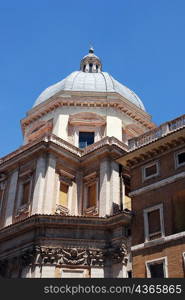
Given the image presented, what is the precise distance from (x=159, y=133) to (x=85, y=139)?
1279 centimetres

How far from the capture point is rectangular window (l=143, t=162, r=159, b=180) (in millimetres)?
27223

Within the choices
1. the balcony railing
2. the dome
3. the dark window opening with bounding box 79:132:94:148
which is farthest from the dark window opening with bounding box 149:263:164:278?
the dome

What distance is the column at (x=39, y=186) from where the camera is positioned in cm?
3132

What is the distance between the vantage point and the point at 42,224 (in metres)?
30.0

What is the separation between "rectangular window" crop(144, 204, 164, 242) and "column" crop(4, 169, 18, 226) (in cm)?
1136

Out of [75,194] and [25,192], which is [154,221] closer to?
[75,194]

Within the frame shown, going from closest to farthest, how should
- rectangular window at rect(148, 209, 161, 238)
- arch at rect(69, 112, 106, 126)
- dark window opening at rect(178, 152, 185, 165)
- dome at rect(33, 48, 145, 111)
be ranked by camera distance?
1. rectangular window at rect(148, 209, 161, 238)
2. dark window opening at rect(178, 152, 185, 165)
3. arch at rect(69, 112, 106, 126)
4. dome at rect(33, 48, 145, 111)

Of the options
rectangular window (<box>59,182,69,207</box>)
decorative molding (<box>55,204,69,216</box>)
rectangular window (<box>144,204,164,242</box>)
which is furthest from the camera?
rectangular window (<box>59,182,69,207</box>)

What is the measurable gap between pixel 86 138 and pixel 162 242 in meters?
17.7

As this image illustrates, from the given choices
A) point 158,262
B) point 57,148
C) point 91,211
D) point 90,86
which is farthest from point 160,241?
point 90,86

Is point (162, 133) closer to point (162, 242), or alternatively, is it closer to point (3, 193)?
point (162, 242)

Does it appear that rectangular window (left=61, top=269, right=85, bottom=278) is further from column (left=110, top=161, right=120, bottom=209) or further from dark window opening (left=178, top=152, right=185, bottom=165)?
dark window opening (left=178, top=152, right=185, bottom=165)

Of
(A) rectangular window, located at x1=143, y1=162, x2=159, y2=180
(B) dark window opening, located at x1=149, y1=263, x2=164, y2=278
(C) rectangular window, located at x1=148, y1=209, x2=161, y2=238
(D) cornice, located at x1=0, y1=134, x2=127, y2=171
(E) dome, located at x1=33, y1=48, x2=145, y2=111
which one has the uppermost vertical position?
(E) dome, located at x1=33, y1=48, x2=145, y2=111

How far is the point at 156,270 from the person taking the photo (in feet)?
79.0
